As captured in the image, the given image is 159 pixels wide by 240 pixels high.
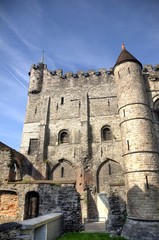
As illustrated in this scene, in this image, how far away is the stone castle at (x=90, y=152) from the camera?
950cm

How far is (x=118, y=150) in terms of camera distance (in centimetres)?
1485

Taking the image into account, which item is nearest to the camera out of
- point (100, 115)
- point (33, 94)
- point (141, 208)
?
point (141, 208)

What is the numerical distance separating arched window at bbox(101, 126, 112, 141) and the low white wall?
29.2ft

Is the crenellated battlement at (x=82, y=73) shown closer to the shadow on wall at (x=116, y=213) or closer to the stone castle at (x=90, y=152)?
the stone castle at (x=90, y=152)

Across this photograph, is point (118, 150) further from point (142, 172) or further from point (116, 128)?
point (142, 172)

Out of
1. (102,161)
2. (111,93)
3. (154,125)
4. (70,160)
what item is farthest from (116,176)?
(111,93)

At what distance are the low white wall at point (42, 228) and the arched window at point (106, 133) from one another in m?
8.91

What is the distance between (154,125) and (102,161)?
16.8ft

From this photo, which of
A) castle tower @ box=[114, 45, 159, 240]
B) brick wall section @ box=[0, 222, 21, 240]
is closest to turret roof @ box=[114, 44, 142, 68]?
castle tower @ box=[114, 45, 159, 240]

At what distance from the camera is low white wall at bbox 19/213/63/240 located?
484cm

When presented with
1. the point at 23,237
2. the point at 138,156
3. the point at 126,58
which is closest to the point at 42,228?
the point at 23,237

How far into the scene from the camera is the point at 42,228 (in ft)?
19.1

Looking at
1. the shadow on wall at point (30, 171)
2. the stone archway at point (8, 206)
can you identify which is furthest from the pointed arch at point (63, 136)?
the stone archway at point (8, 206)

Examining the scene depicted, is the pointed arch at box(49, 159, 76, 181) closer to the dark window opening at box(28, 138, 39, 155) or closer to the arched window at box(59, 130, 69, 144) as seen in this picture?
the arched window at box(59, 130, 69, 144)
